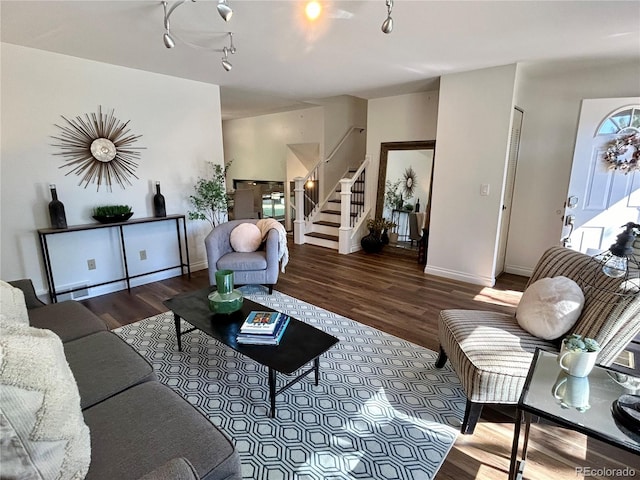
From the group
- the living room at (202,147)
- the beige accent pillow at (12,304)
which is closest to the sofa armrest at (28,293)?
the beige accent pillow at (12,304)

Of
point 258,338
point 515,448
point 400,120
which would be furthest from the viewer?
point 400,120

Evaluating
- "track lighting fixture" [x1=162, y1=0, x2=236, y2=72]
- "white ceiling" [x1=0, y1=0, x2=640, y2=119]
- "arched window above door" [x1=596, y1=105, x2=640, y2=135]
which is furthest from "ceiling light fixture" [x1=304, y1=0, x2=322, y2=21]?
"arched window above door" [x1=596, y1=105, x2=640, y2=135]

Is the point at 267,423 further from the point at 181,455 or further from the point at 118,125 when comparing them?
the point at 118,125

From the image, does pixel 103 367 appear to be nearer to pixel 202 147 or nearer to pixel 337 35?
pixel 337 35

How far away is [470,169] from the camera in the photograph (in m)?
3.79

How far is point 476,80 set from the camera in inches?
141

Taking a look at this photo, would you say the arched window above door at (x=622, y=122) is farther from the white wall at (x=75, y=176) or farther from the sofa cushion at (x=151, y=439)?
the white wall at (x=75, y=176)

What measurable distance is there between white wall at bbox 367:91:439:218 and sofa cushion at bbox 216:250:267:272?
271 centimetres

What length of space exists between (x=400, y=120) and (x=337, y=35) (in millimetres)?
2549

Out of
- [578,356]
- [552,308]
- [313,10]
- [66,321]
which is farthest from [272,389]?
[313,10]

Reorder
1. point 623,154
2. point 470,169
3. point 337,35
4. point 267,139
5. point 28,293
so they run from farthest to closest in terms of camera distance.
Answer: point 267,139, point 470,169, point 623,154, point 337,35, point 28,293

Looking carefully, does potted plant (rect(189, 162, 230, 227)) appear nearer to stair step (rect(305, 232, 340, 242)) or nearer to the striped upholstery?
stair step (rect(305, 232, 340, 242))

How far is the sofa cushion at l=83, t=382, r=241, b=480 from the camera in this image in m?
1.04

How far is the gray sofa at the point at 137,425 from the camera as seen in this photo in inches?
40.3
